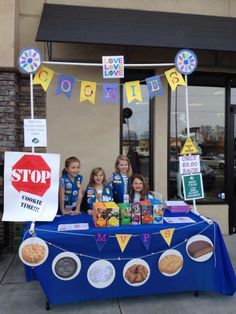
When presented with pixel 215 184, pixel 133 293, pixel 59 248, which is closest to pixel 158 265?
pixel 133 293

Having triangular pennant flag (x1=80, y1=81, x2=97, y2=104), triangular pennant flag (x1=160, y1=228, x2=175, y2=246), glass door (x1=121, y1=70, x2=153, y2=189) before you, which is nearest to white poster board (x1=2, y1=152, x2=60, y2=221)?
triangular pennant flag (x1=80, y1=81, x2=97, y2=104)

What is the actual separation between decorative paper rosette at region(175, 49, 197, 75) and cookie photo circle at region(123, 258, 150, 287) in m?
2.44

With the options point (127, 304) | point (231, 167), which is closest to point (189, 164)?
point (127, 304)

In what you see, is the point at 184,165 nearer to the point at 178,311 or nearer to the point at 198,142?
the point at 178,311

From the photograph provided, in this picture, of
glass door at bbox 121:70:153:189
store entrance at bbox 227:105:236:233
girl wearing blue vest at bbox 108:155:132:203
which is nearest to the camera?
girl wearing blue vest at bbox 108:155:132:203

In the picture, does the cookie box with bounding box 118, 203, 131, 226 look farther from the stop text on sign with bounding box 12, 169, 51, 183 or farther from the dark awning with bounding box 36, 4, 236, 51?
the dark awning with bounding box 36, 4, 236, 51

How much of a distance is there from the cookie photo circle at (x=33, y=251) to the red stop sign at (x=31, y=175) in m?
0.63

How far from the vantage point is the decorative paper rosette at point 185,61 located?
14.8 ft

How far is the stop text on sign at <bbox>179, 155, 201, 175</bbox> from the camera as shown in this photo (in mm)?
4441

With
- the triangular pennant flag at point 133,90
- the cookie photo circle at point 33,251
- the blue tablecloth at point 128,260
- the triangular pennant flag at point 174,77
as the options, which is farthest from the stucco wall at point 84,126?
the cookie photo circle at point 33,251

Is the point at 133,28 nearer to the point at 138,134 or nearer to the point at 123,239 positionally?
the point at 138,134

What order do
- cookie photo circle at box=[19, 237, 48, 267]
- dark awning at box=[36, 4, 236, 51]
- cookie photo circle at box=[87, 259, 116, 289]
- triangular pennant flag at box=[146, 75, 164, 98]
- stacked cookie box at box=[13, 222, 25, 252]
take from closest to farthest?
1. cookie photo circle at box=[19, 237, 48, 267]
2. cookie photo circle at box=[87, 259, 116, 289]
3. triangular pennant flag at box=[146, 75, 164, 98]
4. dark awning at box=[36, 4, 236, 51]
5. stacked cookie box at box=[13, 222, 25, 252]

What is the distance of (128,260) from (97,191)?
3.52ft

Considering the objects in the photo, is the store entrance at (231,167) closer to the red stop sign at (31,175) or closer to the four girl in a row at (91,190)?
the four girl in a row at (91,190)
